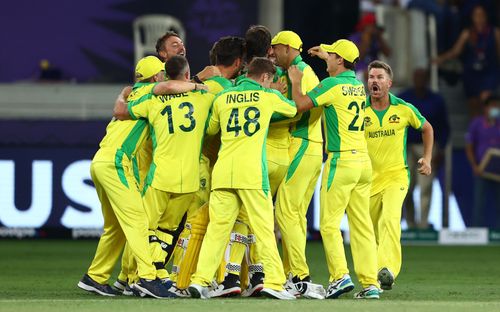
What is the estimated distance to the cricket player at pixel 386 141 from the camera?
13.1m

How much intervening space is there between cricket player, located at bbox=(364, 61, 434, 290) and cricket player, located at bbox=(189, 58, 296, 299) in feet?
5.33

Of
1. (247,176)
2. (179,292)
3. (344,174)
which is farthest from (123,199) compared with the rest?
(344,174)

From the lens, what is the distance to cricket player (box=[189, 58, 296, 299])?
1169 cm

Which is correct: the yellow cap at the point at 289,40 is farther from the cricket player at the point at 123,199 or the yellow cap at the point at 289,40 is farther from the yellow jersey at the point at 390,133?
the yellow jersey at the point at 390,133

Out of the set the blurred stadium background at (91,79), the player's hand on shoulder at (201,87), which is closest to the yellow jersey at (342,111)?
the player's hand on shoulder at (201,87)

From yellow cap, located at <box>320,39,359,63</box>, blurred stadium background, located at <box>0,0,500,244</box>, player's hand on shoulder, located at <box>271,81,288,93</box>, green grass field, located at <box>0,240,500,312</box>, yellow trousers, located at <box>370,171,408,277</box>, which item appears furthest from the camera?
blurred stadium background, located at <box>0,0,500,244</box>

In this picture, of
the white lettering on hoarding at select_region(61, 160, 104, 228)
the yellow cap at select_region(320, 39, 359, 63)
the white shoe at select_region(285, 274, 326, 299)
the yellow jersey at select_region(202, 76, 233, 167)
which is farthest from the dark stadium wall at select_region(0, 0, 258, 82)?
the white shoe at select_region(285, 274, 326, 299)

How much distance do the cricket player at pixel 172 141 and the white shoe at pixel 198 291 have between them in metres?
0.41

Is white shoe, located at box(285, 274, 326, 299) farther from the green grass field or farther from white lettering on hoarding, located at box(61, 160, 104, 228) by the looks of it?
white lettering on hoarding, located at box(61, 160, 104, 228)

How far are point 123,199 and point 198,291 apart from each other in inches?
40.3

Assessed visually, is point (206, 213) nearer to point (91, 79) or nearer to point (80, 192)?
point (80, 192)

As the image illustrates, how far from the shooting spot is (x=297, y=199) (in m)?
12.4

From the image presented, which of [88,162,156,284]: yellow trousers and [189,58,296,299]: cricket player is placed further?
[88,162,156,284]: yellow trousers

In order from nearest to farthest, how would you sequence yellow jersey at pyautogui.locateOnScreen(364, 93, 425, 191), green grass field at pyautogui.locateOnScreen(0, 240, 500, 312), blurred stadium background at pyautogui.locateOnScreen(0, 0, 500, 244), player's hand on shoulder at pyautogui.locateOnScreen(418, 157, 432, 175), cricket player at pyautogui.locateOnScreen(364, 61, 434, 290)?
green grass field at pyautogui.locateOnScreen(0, 240, 500, 312) < player's hand on shoulder at pyautogui.locateOnScreen(418, 157, 432, 175) < cricket player at pyautogui.locateOnScreen(364, 61, 434, 290) < yellow jersey at pyautogui.locateOnScreen(364, 93, 425, 191) < blurred stadium background at pyautogui.locateOnScreen(0, 0, 500, 244)
